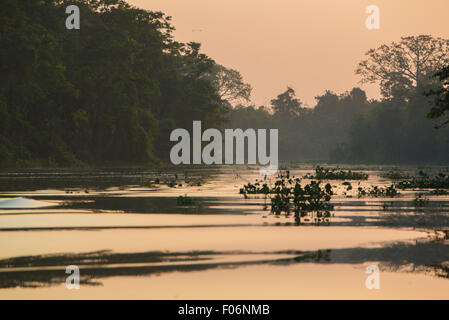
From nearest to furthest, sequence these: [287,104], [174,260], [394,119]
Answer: [174,260], [394,119], [287,104]

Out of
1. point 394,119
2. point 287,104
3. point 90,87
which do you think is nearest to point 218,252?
point 90,87

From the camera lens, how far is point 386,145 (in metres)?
116

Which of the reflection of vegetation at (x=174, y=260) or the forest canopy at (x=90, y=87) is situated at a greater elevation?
the forest canopy at (x=90, y=87)

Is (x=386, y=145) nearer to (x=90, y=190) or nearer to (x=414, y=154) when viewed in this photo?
(x=414, y=154)

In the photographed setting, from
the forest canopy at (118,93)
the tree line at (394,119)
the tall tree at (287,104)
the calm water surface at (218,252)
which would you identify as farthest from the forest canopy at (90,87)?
the tall tree at (287,104)

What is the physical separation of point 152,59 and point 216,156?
1205 inches

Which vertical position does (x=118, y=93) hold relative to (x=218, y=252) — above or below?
above

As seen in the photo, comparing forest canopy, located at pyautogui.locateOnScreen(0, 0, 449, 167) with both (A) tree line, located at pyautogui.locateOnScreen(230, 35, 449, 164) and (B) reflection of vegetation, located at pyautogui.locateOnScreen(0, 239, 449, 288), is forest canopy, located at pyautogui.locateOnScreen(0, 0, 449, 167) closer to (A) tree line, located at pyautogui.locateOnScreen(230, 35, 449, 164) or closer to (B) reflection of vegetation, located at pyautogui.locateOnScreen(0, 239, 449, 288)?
(A) tree line, located at pyautogui.locateOnScreen(230, 35, 449, 164)

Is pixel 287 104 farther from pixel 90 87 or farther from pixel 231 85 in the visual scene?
pixel 90 87

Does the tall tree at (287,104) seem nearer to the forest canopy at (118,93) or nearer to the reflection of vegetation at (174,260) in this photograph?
the forest canopy at (118,93)

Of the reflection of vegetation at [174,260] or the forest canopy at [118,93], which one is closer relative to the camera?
the reflection of vegetation at [174,260]

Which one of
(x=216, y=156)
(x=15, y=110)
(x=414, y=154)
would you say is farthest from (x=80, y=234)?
(x=216, y=156)

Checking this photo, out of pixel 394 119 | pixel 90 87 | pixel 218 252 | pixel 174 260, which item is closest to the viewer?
pixel 174 260

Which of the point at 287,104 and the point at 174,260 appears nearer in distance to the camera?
the point at 174,260
